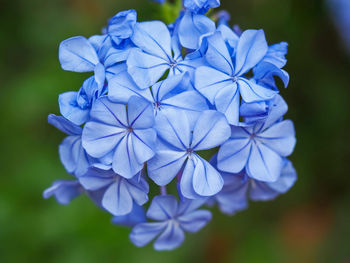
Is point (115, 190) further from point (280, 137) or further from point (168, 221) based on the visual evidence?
point (280, 137)

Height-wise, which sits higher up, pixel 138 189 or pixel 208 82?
pixel 208 82

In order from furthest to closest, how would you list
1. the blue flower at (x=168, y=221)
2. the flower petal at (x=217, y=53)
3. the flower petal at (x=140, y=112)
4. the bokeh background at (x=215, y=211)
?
the bokeh background at (x=215, y=211), the blue flower at (x=168, y=221), the flower petal at (x=217, y=53), the flower petal at (x=140, y=112)

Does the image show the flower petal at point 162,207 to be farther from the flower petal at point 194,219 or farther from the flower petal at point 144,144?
the flower petal at point 144,144

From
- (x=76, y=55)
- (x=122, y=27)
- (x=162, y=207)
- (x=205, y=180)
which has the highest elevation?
(x=122, y=27)

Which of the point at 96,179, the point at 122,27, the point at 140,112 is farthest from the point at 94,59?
the point at 96,179

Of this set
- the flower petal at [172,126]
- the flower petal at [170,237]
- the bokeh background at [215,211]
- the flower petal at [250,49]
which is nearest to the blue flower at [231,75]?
the flower petal at [250,49]

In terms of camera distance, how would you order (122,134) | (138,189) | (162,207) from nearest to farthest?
(122,134), (138,189), (162,207)

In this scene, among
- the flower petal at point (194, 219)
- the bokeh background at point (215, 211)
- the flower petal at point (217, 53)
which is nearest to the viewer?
the flower petal at point (217, 53)
